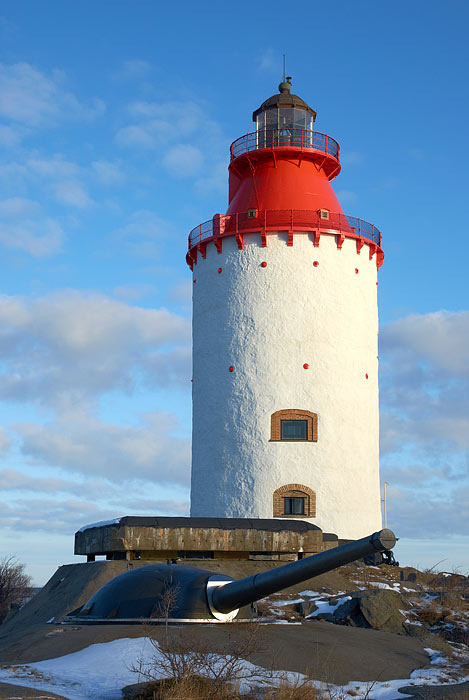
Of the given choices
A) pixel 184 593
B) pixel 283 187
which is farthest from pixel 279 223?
pixel 184 593

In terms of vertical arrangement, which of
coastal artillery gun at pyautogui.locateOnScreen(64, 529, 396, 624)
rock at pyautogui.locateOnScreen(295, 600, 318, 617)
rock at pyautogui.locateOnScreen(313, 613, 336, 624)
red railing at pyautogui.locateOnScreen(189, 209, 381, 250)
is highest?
red railing at pyautogui.locateOnScreen(189, 209, 381, 250)

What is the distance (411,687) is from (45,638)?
6537 mm

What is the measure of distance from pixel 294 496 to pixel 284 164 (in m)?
14.8

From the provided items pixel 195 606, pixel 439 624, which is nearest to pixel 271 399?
pixel 439 624

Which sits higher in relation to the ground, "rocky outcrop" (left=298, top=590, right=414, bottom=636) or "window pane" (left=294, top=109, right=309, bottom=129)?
"window pane" (left=294, top=109, right=309, bottom=129)

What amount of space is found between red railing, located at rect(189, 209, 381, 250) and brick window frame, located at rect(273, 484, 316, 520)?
10.7 meters

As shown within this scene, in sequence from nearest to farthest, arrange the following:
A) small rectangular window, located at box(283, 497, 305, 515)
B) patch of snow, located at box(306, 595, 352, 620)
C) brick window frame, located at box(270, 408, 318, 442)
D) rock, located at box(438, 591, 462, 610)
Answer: patch of snow, located at box(306, 595, 352, 620), rock, located at box(438, 591, 462, 610), small rectangular window, located at box(283, 497, 305, 515), brick window frame, located at box(270, 408, 318, 442)

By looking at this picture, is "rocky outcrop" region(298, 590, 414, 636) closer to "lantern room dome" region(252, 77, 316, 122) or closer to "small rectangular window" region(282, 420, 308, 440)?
"small rectangular window" region(282, 420, 308, 440)

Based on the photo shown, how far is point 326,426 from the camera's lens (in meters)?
33.3

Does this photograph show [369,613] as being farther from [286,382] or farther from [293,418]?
[286,382]

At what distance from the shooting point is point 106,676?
1241 cm

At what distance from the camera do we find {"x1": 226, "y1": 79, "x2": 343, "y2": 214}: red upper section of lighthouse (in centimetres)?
3559

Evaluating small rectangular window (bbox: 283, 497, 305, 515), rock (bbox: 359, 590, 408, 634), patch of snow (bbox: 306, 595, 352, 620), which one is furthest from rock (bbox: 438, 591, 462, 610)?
small rectangular window (bbox: 283, 497, 305, 515)

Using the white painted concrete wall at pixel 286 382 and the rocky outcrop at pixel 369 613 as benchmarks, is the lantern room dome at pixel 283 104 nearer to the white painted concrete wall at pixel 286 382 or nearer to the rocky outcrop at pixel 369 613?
the white painted concrete wall at pixel 286 382
